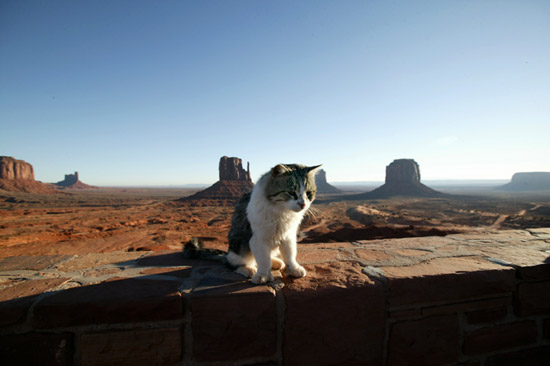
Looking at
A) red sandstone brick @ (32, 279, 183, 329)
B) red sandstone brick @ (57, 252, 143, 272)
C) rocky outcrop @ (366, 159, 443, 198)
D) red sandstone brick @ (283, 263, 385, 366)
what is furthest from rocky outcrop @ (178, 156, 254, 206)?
red sandstone brick @ (283, 263, 385, 366)

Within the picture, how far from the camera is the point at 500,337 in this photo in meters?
1.69

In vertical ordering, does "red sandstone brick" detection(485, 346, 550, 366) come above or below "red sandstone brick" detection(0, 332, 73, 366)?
below

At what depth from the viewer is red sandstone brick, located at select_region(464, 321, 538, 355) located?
164 cm

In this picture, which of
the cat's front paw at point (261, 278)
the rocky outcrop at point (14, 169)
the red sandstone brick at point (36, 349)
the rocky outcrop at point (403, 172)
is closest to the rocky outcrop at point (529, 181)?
the rocky outcrop at point (403, 172)

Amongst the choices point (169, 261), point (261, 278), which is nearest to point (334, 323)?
point (261, 278)

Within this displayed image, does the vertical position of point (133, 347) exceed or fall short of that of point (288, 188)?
it falls short

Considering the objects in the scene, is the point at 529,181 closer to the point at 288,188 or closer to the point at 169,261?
the point at 288,188

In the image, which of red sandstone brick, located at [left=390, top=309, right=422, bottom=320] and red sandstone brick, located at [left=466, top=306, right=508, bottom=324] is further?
red sandstone brick, located at [left=466, top=306, right=508, bottom=324]

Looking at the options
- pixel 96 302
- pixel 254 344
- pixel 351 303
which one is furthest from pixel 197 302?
pixel 351 303

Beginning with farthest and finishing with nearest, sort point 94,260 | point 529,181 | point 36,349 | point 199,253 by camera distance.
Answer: point 529,181
point 199,253
point 94,260
point 36,349

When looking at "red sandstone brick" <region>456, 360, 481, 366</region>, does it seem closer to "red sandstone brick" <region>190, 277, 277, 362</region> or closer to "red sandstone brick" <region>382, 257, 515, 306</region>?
"red sandstone brick" <region>382, 257, 515, 306</region>

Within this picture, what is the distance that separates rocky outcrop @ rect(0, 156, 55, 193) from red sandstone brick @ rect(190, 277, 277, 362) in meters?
87.3

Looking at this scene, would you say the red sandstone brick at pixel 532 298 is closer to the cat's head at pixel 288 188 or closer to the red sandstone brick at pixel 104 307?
the cat's head at pixel 288 188

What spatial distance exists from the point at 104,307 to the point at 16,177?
323 ft
